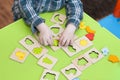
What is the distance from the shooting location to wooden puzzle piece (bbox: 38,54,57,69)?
91cm

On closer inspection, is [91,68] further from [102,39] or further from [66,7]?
[66,7]

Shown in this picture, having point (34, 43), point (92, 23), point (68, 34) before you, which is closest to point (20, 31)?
point (34, 43)

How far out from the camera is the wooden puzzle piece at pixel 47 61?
906mm

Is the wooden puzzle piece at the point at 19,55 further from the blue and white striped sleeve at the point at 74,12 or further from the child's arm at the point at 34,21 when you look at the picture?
the blue and white striped sleeve at the point at 74,12

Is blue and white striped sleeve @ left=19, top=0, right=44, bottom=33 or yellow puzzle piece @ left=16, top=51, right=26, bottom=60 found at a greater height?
blue and white striped sleeve @ left=19, top=0, right=44, bottom=33

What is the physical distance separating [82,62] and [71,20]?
0.61ft

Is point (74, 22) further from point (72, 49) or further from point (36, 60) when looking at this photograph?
point (36, 60)

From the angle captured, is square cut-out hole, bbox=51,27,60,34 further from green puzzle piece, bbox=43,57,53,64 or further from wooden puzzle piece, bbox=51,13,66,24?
green puzzle piece, bbox=43,57,53,64

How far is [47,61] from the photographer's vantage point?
917 millimetres

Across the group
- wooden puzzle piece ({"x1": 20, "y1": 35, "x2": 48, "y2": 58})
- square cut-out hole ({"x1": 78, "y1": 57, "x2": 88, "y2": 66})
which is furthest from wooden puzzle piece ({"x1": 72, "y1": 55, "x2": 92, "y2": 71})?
wooden puzzle piece ({"x1": 20, "y1": 35, "x2": 48, "y2": 58})

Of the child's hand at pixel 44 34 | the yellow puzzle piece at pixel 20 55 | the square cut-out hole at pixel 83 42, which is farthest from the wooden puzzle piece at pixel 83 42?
the yellow puzzle piece at pixel 20 55

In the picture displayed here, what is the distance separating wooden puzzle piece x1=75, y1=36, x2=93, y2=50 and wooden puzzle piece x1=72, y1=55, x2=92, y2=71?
47 millimetres

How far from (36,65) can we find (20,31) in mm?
161

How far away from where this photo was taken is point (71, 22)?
1.02 m
